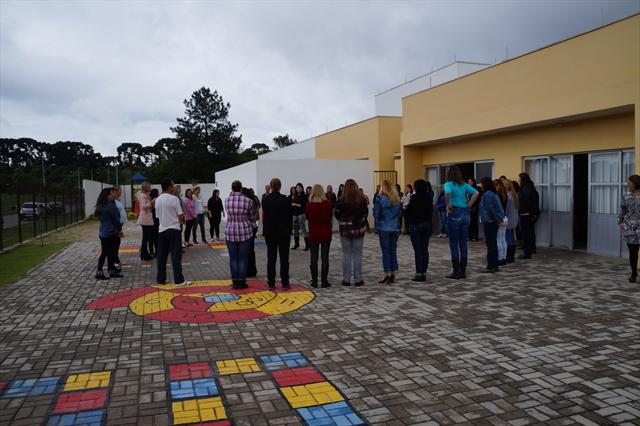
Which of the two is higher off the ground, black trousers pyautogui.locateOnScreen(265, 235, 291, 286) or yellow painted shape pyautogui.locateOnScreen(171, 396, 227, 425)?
black trousers pyautogui.locateOnScreen(265, 235, 291, 286)

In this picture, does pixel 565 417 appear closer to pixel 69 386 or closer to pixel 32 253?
pixel 69 386

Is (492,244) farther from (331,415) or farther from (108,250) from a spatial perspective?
(108,250)

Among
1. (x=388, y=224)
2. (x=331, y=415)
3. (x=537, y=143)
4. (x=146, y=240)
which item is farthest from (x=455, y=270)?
(x=146, y=240)

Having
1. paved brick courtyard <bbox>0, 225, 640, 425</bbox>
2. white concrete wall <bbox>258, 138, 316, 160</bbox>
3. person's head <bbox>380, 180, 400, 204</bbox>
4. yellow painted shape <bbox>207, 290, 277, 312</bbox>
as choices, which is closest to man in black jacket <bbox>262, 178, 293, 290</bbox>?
yellow painted shape <bbox>207, 290, 277, 312</bbox>

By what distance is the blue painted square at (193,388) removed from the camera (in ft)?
14.1

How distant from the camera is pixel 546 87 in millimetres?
12250

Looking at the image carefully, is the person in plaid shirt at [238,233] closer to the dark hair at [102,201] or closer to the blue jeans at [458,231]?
the dark hair at [102,201]

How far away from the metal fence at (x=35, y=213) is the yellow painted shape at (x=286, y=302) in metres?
10.4

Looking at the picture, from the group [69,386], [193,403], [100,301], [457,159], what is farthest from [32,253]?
[457,159]

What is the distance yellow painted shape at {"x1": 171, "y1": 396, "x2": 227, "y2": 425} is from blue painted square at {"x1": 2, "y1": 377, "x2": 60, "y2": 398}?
1.25 m

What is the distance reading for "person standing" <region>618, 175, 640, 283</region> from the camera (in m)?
8.40

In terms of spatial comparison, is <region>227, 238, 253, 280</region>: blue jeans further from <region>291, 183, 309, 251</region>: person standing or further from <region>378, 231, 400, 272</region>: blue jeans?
<region>291, 183, 309, 251</region>: person standing

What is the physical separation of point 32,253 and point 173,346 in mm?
10724

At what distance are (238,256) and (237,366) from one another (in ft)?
12.2
